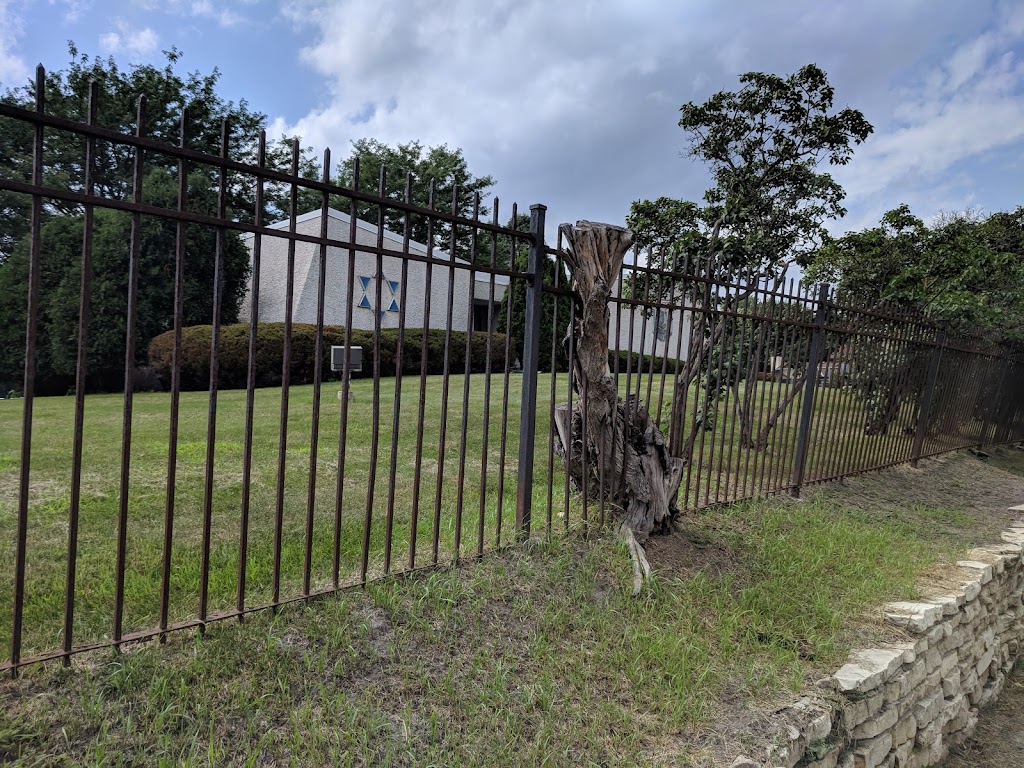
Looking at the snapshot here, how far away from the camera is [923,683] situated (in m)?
3.73

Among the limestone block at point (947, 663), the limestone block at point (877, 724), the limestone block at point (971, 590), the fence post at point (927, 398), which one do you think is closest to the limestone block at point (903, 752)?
the limestone block at point (877, 724)

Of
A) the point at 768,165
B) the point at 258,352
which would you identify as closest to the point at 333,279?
the point at 258,352

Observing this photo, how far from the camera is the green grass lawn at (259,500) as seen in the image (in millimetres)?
2844

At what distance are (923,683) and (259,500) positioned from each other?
4.51m

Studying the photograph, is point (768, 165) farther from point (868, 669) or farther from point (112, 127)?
point (112, 127)

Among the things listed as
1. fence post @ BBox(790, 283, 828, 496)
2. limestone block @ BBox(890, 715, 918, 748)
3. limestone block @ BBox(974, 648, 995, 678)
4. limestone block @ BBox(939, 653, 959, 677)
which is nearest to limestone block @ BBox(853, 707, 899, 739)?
limestone block @ BBox(890, 715, 918, 748)

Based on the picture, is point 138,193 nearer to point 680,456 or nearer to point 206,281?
point 680,456

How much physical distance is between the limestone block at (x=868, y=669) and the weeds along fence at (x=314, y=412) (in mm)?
1500

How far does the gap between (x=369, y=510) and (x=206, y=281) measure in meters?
13.2

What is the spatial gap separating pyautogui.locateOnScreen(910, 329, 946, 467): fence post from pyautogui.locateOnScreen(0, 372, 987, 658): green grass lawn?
0.15 m

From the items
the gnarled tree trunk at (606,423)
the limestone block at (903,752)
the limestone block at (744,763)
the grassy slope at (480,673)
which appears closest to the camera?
the grassy slope at (480,673)

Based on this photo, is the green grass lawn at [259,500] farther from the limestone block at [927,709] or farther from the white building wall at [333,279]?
the white building wall at [333,279]

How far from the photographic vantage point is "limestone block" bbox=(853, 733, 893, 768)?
3043 millimetres

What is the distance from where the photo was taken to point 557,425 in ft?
13.0
